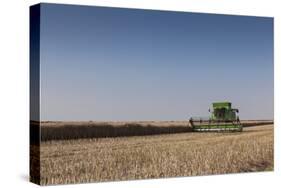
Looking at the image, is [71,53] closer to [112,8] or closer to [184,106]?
[112,8]

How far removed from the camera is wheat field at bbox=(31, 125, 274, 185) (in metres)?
14.2

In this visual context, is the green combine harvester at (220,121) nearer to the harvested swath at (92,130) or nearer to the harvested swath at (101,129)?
the harvested swath at (101,129)

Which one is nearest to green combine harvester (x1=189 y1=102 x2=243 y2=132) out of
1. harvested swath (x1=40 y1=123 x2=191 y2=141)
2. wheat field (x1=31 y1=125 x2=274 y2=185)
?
wheat field (x1=31 y1=125 x2=274 y2=185)

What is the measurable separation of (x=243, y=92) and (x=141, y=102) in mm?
2459

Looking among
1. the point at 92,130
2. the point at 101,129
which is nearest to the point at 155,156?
the point at 101,129

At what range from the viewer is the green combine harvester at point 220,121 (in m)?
15.9

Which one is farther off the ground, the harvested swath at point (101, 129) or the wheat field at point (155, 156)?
the harvested swath at point (101, 129)

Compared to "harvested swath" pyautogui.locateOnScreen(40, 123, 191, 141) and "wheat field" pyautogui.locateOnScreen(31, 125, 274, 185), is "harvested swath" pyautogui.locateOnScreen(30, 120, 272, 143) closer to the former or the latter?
"harvested swath" pyautogui.locateOnScreen(40, 123, 191, 141)

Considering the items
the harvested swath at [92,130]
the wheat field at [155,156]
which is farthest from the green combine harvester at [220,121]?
the harvested swath at [92,130]

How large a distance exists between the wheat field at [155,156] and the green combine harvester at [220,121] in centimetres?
16

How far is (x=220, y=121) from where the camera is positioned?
16562 millimetres

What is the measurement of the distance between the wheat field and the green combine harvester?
16 cm

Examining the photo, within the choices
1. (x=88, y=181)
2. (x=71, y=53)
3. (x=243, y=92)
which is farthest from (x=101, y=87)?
(x=243, y=92)

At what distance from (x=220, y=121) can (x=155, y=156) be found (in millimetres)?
1999
